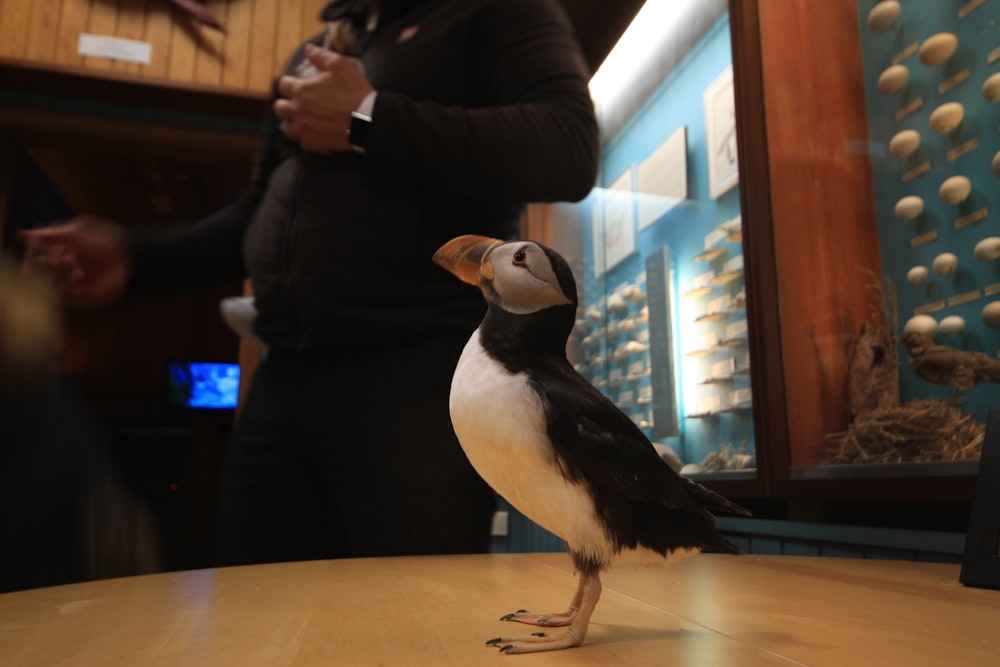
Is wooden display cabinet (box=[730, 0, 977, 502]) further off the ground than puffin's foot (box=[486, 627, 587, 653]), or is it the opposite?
wooden display cabinet (box=[730, 0, 977, 502])

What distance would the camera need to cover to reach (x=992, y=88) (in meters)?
1.12

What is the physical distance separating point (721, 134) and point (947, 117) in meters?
0.84

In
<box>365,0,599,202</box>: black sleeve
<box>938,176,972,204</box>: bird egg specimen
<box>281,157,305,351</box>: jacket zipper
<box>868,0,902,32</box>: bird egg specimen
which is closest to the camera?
<box>365,0,599,202</box>: black sleeve

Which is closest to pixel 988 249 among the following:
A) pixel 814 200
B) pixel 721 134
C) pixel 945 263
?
pixel 945 263

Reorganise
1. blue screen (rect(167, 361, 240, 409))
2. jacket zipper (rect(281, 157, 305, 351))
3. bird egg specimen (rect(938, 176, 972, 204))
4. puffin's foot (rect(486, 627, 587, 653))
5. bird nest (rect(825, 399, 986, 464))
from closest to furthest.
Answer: puffin's foot (rect(486, 627, 587, 653)) → jacket zipper (rect(281, 157, 305, 351)) → bird nest (rect(825, 399, 986, 464)) → bird egg specimen (rect(938, 176, 972, 204)) → blue screen (rect(167, 361, 240, 409))

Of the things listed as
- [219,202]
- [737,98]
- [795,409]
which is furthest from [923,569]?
[219,202]

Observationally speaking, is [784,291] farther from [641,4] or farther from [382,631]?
[382,631]

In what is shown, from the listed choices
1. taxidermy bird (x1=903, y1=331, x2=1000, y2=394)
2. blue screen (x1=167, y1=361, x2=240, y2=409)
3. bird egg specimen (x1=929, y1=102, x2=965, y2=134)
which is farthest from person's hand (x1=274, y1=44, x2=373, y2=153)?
bird egg specimen (x1=929, y1=102, x2=965, y2=134)

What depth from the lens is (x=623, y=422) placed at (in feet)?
1.24

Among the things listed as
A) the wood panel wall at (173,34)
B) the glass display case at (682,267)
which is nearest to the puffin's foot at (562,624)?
the glass display case at (682,267)

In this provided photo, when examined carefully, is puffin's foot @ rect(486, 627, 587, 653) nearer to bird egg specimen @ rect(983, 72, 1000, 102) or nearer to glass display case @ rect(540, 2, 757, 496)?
glass display case @ rect(540, 2, 757, 496)

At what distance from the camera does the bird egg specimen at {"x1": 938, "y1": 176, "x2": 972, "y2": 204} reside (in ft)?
3.79

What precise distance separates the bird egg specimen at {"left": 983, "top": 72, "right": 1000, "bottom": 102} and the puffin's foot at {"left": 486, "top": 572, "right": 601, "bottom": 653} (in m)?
1.14

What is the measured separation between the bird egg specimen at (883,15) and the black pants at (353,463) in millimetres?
879
